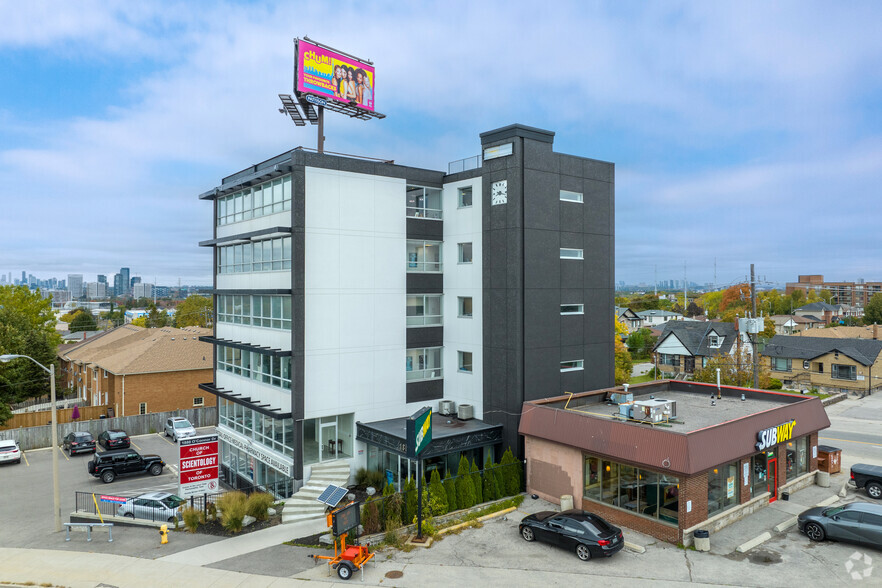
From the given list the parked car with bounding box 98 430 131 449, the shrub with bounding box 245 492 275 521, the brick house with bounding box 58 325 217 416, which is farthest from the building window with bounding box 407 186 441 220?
the brick house with bounding box 58 325 217 416

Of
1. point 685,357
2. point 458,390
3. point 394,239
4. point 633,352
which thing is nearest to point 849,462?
point 458,390

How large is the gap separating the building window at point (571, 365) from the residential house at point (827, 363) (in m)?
43.0

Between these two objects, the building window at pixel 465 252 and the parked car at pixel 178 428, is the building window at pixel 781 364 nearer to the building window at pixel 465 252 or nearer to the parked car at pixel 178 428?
the building window at pixel 465 252

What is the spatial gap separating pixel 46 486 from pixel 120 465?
154 inches

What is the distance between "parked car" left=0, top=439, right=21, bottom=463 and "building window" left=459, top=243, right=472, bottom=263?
33.0m

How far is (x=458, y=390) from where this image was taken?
28.9 m

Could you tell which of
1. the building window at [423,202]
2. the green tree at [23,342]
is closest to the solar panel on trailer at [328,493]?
the building window at [423,202]

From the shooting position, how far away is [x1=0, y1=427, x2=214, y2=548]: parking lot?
77.6ft

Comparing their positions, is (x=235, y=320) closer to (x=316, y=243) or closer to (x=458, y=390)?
(x=316, y=243)

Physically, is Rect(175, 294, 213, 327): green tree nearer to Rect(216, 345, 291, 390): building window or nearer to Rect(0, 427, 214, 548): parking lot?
Rect(0, 427, 214, 548): parking lot

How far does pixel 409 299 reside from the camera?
94.5ft

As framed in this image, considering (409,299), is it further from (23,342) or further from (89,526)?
(23,342)

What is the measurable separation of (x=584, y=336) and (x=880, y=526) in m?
13.8

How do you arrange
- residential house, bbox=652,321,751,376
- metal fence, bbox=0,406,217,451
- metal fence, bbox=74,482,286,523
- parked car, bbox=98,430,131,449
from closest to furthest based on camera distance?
metal fence, bbox=74,482,286,523 < parked car, bbox=98,430,131,449 < metal fence, bbox=0,406,217,451 < residential house, bbox=652,321,751,376
